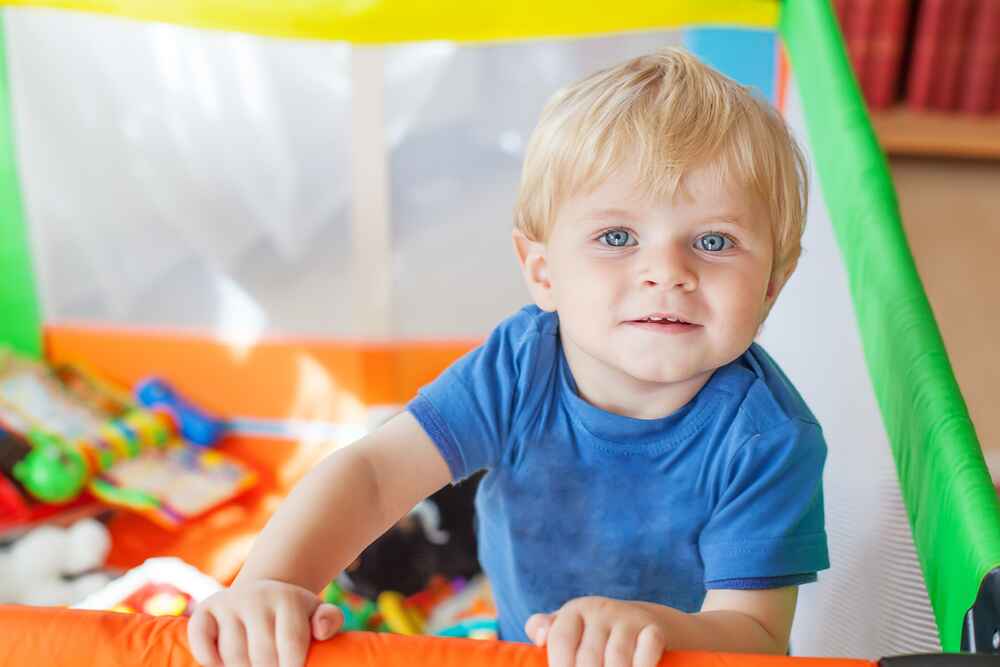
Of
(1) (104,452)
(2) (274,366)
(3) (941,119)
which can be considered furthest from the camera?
(3) (941,119)

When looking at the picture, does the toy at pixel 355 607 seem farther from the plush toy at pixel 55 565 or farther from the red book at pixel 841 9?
the red book at pixel 841 9

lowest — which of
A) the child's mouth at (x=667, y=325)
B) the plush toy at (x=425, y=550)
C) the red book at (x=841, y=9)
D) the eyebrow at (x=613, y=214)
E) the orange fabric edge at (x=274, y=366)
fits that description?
the plush toy at (x=425, y=550)

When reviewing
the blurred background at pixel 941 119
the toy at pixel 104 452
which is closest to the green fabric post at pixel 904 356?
the toy at pixel 104 452

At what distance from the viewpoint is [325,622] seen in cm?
53

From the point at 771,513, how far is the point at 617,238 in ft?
0.66

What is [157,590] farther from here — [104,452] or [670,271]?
[670,271]

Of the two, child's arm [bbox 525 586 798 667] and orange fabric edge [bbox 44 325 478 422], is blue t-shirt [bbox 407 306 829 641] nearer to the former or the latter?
child's arm [bbox 525 586 798 667]

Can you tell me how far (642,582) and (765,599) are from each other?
5.8 inches

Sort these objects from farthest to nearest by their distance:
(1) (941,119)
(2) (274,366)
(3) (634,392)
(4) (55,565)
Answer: (1) (941,119)
(2) (274,366)
(4) (55,565)
(3) (634,392)

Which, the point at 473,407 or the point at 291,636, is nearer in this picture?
the point at 291,636

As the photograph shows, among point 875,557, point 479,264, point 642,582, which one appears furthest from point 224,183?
point 875,557

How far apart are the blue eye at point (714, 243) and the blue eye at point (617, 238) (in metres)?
0.04

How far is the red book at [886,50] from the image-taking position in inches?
97.9

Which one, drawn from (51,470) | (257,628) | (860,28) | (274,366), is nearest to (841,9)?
(860,28)
